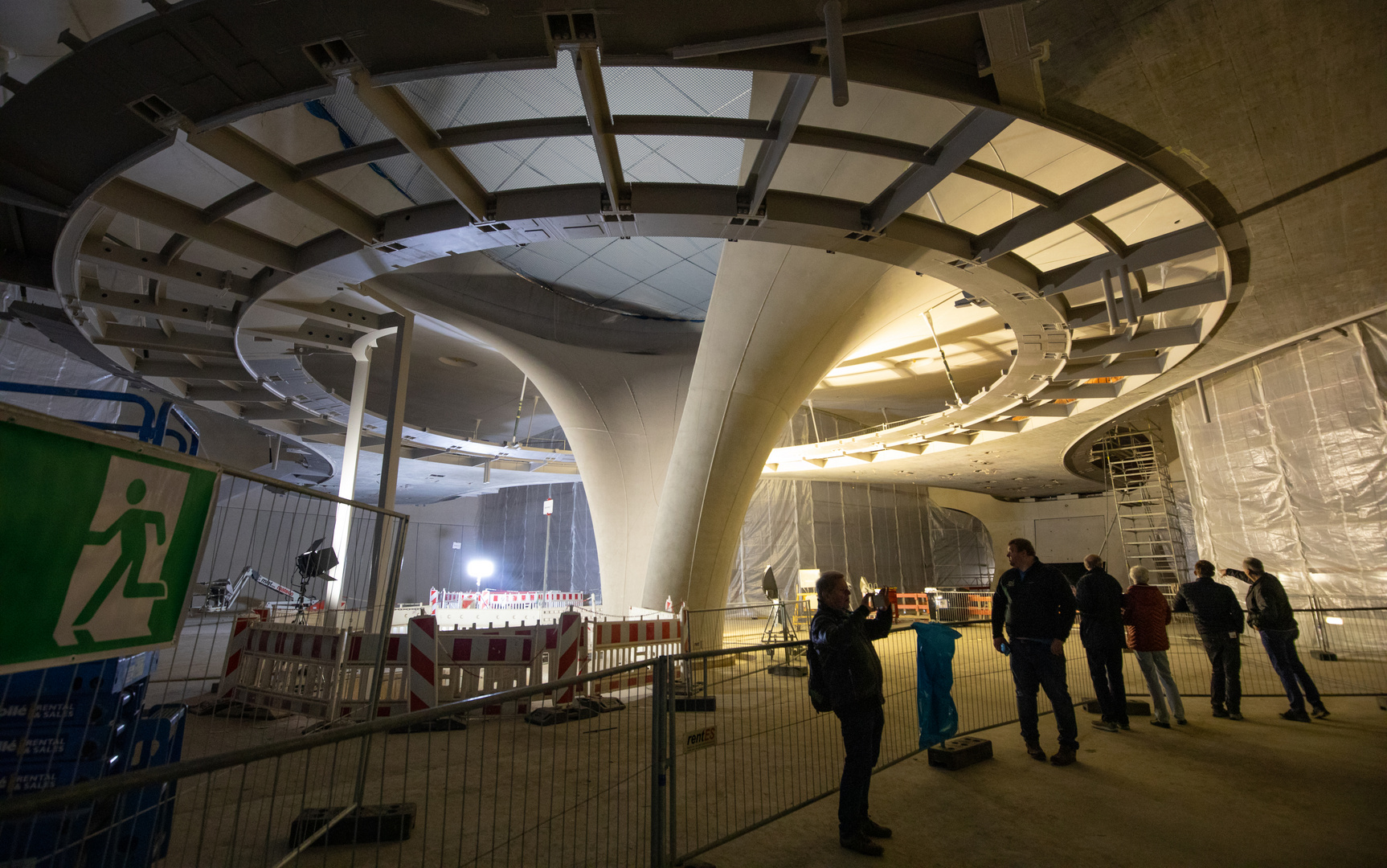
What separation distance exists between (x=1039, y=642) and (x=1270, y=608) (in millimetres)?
3585

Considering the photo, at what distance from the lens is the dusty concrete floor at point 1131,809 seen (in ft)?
11.7

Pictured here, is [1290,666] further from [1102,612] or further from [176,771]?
[176,771]

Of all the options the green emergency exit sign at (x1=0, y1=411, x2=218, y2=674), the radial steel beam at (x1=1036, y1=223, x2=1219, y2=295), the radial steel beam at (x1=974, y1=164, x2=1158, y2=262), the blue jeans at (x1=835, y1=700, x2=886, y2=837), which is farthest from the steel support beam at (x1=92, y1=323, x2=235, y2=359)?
the radial steel beam at (x1=1036, y1=223, x2=1219, y2=295)

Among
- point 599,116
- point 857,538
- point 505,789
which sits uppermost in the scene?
point 599,116

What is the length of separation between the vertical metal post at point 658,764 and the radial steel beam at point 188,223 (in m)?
5.99

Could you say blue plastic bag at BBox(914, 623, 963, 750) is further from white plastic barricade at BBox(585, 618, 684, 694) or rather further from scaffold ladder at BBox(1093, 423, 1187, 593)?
scaffold ladder at BBox(1093, 423, 1187, 593)

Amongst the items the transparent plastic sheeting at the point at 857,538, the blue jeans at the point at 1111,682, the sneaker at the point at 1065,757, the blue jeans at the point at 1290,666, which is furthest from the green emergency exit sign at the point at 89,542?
the transparent plastic sheeting at the point at 857,538

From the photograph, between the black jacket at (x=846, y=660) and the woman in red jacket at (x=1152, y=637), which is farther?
the woman in red jacket at (x=1152, y=637)

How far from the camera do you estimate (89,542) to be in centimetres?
213

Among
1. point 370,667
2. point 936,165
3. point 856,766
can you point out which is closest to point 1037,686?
point 856,766

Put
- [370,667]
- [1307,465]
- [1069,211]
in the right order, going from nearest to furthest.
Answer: [1069,211] < [370,667] < [1307,465]

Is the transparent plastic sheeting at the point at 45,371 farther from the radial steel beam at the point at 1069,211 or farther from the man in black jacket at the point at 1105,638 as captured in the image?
the man in black jacket at the point at 1105,638

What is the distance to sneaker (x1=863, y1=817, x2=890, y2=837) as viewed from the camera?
3.75 m

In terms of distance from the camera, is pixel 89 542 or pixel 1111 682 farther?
pixel 1111 682
